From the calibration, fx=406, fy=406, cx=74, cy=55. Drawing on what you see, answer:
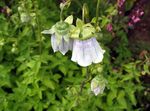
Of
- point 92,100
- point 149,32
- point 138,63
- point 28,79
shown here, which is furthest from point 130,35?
point 28,79

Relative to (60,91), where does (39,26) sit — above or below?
above

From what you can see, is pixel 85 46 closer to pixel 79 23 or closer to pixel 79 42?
pixel 79 42

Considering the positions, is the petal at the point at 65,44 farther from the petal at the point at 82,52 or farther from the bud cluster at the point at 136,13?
the bud cluster at the point at 136,13

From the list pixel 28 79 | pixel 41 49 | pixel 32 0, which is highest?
pixel 32 0

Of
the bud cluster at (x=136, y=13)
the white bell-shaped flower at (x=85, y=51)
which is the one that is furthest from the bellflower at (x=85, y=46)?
the bud cluster at (x=136, y=13)

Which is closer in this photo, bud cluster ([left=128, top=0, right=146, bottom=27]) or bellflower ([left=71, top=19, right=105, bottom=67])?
bellflower ([left=71, top=19, right=105, bottom=67])

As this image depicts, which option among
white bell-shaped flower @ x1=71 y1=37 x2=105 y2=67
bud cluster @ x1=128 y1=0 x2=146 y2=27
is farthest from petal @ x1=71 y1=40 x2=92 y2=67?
bud cluster @ x1=128 y1=0 x2=146 y2=27

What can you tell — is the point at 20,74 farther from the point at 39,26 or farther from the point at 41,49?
the point at 39,26

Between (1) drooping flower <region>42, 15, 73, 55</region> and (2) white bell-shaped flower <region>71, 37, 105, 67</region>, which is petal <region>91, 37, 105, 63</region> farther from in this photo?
(1) drooping flower <region>42, 15, 73, 55</region>
